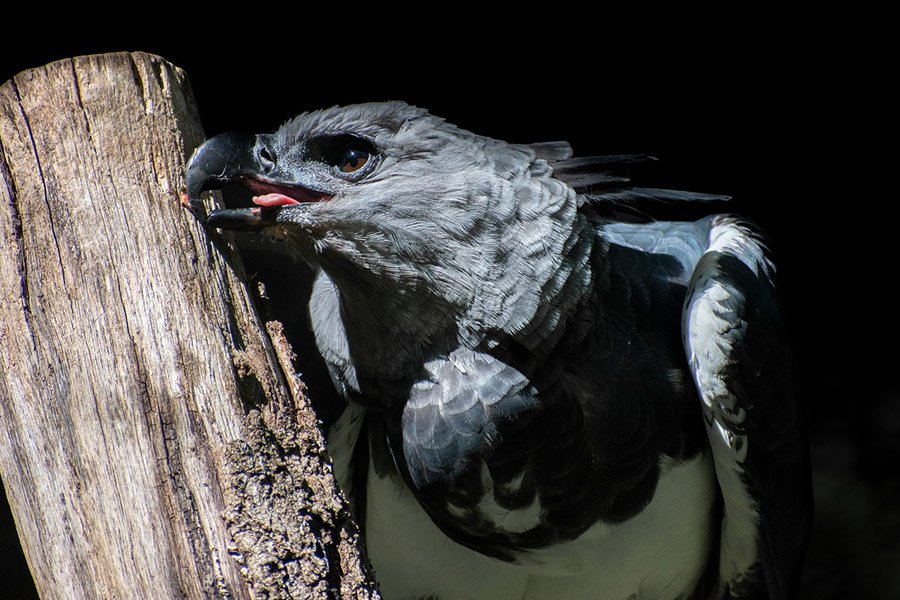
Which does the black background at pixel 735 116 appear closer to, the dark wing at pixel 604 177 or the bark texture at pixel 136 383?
the dark wing at pixel 604 177

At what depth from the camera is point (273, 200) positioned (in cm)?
229

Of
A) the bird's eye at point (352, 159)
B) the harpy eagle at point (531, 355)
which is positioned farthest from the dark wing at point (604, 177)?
the bird's eye at point (352, 159)

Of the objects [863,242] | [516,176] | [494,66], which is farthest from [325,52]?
[863,242]

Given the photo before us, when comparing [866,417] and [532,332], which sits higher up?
[532,332]

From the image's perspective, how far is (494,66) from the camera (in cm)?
415

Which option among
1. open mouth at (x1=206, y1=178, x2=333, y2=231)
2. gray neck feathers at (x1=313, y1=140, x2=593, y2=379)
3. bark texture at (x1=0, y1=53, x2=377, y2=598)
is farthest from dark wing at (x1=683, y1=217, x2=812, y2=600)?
bark texture at (x1=0, y1=53, x2=377, y2=598)

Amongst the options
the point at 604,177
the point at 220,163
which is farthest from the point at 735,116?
the point at 220,163

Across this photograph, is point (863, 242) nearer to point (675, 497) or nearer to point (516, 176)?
point (675, 497)

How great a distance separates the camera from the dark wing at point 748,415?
102 inches

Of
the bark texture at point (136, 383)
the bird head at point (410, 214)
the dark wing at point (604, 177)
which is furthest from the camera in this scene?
the dark wing at point (604, 177)

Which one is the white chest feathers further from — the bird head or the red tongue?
the red tongue

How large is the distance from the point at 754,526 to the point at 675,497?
321mm

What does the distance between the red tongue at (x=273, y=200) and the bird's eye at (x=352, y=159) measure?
16 cm

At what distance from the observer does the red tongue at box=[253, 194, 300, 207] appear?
7.47ft
